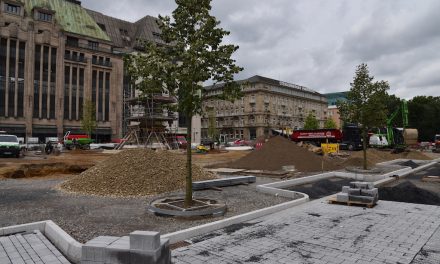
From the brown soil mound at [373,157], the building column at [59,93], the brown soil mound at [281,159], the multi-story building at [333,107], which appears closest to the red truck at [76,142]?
the building column at [59,93]

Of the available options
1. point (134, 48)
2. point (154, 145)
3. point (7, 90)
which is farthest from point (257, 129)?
point (7, 90)

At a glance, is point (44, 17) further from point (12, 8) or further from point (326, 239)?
point (326, 239)

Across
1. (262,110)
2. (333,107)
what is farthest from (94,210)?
(333,107)

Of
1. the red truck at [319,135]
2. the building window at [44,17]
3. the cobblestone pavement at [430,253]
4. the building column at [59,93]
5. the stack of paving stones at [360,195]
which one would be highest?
the building window at [44,17]

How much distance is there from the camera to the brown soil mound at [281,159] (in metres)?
23.4

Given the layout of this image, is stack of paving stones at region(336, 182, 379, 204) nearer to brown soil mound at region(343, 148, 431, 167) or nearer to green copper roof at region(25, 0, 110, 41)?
brown soil mound at region(343, 148, 431, 167)

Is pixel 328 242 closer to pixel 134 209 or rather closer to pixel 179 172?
pixel 134 209

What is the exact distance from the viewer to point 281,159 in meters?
24.3

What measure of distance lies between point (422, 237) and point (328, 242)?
2430mm

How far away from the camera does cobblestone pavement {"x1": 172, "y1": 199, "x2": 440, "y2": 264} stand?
6.20m

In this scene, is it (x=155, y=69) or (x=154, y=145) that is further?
(x=154, y=145)

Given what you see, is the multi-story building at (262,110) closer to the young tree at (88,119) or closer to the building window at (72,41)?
the young tree at (88,119)

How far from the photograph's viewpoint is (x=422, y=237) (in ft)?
24.9

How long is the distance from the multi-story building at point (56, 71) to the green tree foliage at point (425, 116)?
71.4 metres
